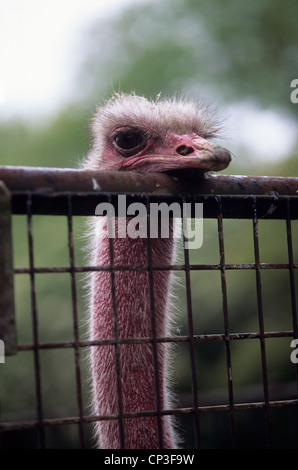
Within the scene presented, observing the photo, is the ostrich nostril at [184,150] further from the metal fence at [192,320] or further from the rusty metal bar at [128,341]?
the rusty metal bar at [128,341]

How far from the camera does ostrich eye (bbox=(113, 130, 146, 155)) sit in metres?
2.87

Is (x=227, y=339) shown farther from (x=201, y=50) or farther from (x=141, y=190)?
(x=201, y=50)

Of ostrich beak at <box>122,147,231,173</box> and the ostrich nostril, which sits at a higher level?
the ostrich nostril

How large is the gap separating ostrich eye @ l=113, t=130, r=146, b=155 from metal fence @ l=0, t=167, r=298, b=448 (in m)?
0.50

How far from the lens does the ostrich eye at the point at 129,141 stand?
287 cm

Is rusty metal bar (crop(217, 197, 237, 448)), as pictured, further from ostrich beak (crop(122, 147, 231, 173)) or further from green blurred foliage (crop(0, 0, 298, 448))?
green blurred foliage (crop(0, 0, 298, 448))

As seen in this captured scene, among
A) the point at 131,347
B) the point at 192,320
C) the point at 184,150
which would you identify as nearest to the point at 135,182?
the point at 192,320

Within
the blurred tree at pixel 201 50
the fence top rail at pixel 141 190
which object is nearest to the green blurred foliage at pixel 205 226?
the blurred tree at pixel 201 50

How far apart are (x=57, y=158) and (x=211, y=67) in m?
5.21

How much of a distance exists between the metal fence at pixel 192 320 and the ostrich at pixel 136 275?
0.49 ft

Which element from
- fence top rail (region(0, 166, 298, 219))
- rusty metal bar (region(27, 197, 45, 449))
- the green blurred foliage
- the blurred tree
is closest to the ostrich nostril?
fence top rail (region(0, 166, 298, 219))

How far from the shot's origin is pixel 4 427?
147 cm

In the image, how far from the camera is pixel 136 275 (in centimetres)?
257
